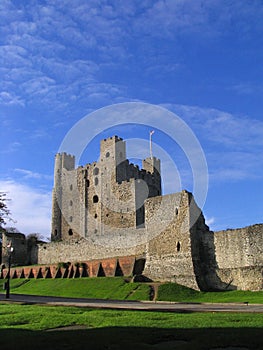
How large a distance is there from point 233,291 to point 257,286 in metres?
1.82

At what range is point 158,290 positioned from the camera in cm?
3164

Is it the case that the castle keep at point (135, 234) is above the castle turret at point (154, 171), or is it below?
below

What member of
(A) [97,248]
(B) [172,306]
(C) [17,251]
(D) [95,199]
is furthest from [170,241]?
(D) [95,199]

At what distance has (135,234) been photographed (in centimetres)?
4216

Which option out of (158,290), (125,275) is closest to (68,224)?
(125,275)

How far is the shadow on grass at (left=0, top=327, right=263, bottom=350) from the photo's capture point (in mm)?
9391

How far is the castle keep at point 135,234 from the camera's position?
32.8 m

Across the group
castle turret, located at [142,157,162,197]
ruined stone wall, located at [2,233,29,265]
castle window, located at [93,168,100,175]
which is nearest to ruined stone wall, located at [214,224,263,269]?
castle turret, located at [142,157,162,197]

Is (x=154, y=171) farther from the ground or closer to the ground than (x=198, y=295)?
farther from the ground

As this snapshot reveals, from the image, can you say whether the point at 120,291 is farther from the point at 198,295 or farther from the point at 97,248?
the point at 97,248

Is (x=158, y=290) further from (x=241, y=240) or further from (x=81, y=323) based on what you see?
(x=81, y=323)

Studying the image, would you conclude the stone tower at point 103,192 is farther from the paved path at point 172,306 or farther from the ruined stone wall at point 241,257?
the paved path at point 172,306

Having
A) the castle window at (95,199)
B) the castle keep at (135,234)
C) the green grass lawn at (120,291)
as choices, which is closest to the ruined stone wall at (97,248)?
the castle keep at (135,234)

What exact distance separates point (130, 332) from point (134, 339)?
116cm
